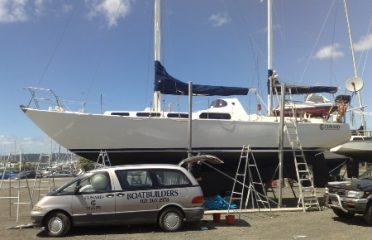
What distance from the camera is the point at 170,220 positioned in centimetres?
1175

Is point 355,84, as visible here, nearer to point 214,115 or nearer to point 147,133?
point 214,115

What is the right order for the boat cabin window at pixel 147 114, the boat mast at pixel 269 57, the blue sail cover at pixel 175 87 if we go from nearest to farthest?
1. the boat cabin window at pixel 147 114
2. the blue sail cover at pixel 175 87
3. the boat mast at pixel 269 57

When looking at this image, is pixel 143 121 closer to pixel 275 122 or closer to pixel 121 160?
pixel 121 160

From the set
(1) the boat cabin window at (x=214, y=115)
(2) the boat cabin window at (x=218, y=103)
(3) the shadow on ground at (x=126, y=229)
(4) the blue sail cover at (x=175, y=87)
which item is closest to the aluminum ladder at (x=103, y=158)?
(4) the blue sail cover at (x=175, y=87)

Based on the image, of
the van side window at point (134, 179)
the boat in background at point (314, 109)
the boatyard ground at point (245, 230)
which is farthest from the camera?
the boat in background at point (314, 109)

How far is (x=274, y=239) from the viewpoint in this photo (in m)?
10.8

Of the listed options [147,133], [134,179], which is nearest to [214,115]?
[147,133]

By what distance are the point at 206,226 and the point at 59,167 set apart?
87.5ft

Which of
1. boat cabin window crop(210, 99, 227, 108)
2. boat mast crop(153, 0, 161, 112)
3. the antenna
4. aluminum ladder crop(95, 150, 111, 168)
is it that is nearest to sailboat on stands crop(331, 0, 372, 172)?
the antenna

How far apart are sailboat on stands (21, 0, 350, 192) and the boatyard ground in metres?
4.55

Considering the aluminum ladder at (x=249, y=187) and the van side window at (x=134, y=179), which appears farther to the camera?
the aluminum ladder at (x=249, y=187)

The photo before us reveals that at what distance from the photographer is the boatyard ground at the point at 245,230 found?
36.8ft

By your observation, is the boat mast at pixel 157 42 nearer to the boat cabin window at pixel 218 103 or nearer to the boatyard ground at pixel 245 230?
Answer: the boat cabin window at pixel 218 103

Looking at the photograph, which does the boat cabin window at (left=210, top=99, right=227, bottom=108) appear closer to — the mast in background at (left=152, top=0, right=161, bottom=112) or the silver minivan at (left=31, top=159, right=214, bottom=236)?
the mast in background at (left=152, top=0, right=161, bottom=112)
